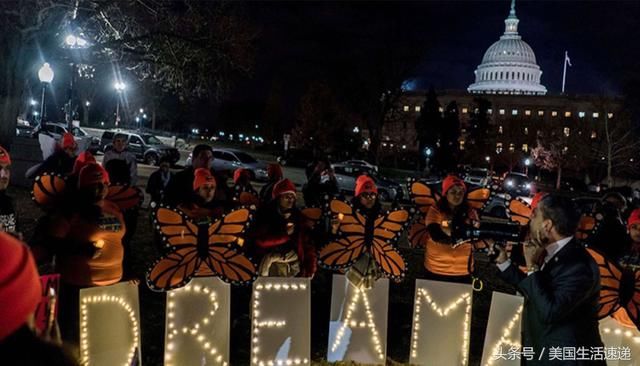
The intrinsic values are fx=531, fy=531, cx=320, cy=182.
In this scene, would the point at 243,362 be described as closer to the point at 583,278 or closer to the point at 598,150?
the point at 583,278

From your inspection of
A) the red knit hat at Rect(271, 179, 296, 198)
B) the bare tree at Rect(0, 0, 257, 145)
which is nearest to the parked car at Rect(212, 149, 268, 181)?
the bare tree at Rect(0, 0, 257, 145)

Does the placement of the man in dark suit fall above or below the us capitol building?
below

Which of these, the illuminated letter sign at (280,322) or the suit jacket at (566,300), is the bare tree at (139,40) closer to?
the illuminated letter sign at (280,322)

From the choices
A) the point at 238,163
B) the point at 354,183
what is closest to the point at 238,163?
the point at 238,163

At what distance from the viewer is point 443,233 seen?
4953mm

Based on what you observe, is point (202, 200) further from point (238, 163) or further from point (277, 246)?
point (238, 163)

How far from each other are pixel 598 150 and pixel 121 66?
36.5 metres

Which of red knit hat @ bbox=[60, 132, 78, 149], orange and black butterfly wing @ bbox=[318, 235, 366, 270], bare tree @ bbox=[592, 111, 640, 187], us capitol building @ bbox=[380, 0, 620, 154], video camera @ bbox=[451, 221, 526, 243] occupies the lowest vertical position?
orange and black butterfly wing @ bbox=[318, 235, 366, 270]

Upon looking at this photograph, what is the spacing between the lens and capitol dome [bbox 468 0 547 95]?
377 ft

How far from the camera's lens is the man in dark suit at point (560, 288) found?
287cm

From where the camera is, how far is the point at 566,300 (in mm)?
2844

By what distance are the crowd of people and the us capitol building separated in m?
37.3

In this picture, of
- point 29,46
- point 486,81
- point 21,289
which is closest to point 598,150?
point 29,46

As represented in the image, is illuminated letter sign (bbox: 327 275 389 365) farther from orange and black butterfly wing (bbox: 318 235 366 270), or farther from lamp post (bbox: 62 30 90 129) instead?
lamp post (bbox: 62 30 90 129)
